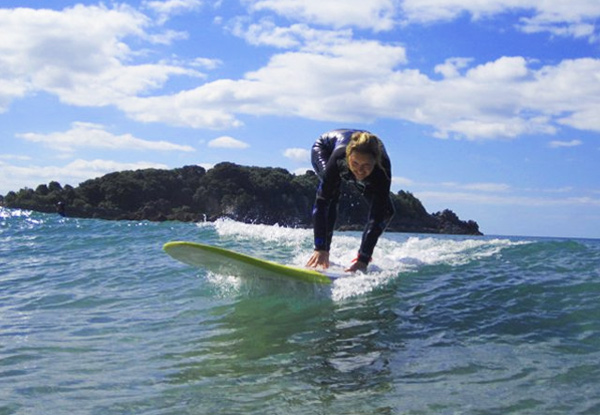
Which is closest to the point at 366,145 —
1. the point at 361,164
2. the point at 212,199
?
the point at 361,164

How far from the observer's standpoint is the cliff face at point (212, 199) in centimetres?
5444

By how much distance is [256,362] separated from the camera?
4109mm

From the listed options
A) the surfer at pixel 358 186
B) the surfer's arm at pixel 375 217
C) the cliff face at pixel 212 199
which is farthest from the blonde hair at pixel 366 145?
the cliff face at pixel 212 199

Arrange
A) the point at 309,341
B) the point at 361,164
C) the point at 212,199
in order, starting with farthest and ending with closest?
1. the point at 212,199
2. the point at 361,164
3. the point at 309,341

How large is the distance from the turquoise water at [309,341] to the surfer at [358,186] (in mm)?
537

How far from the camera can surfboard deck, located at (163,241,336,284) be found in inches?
228

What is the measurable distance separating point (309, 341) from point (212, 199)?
191 feet

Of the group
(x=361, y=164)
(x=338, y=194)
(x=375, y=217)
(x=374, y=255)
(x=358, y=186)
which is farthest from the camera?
(x=374, y=255)

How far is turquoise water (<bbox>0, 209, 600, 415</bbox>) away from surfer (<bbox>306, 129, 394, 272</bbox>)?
0.54m

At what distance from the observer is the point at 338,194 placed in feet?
22.8

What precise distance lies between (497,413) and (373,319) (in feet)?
7.26

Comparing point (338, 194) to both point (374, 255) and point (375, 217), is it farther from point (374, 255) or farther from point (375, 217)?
point (374, 255)

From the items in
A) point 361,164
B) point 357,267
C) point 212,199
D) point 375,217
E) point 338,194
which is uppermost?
point 212,199

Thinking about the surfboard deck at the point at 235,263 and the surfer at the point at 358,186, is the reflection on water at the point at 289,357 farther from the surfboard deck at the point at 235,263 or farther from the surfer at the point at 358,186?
the surfer at the point at 358,186
